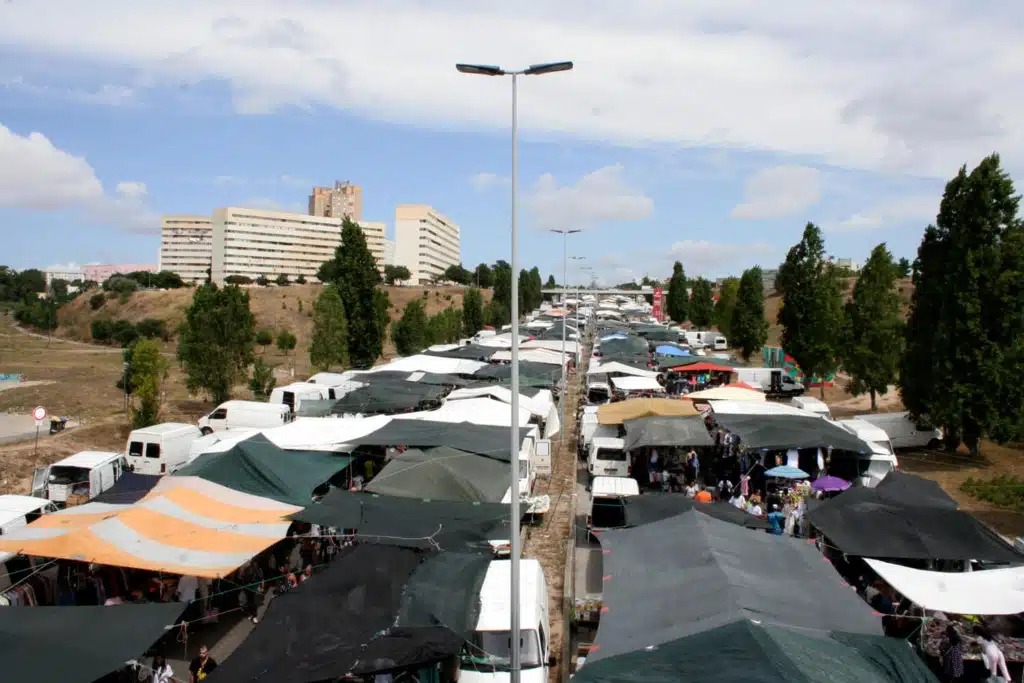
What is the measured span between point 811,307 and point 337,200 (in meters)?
163

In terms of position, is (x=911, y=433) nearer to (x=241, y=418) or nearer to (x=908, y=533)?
(x=908, y=533)

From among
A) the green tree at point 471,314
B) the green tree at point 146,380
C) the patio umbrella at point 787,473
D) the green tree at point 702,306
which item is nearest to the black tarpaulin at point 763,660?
the patio umbrella at point 787,473

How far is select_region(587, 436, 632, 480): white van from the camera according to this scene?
1900 cm

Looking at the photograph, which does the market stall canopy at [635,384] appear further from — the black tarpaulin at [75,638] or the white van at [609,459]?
the black tarpaulin at [75,638]

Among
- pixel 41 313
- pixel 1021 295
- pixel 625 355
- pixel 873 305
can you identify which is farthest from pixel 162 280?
pixel 1021 295

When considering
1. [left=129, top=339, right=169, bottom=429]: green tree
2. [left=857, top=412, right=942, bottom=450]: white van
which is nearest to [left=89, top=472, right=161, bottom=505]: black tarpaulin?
[left=129, top=339, right=169, bottom=429]: green tree

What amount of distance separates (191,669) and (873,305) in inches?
1218

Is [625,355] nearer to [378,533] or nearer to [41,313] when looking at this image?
[378,533]

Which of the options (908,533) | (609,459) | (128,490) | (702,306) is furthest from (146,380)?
(702,306)

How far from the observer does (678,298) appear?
280 ft

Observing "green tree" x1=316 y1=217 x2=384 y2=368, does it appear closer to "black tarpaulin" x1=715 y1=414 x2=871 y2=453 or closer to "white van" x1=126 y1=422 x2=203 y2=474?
"white van" x1=126 y1=422 x2=203 y2=474

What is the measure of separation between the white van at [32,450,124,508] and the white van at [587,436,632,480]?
40.3ft

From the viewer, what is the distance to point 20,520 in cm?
1308

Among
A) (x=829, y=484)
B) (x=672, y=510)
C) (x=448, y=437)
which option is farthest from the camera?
(x=448, y=437)
